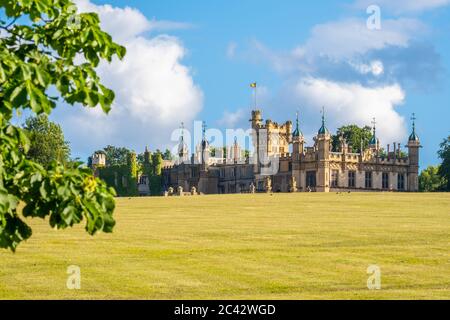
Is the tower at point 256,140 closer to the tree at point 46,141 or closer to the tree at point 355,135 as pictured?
the tree at point 355,135

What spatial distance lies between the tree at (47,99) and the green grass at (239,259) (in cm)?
963

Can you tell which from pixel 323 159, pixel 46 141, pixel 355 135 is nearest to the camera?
pixel 46 141

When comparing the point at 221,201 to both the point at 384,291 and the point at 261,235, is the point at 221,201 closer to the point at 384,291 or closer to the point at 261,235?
the point at 261,235

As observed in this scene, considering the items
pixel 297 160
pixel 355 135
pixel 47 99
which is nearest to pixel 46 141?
pixel 297 160

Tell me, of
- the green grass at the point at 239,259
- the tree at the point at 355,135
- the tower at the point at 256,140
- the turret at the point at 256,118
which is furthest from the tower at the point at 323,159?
the green grass at the point at 239,259

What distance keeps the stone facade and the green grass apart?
6082 centimetres

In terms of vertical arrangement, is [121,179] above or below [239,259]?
above

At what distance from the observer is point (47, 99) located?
12.4 metres

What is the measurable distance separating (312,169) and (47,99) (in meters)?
104

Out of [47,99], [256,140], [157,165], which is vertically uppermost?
[256,140]

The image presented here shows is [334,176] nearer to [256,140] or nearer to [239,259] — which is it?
[256,140]

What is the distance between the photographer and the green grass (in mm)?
23062

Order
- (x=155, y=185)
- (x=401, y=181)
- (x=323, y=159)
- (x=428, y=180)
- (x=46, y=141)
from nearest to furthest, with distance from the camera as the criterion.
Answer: (x=46, y=141), (x=323, y=159), (x=401, y=181), (x=155, y=185), (x=428, y=180)

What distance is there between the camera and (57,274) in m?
25.7
